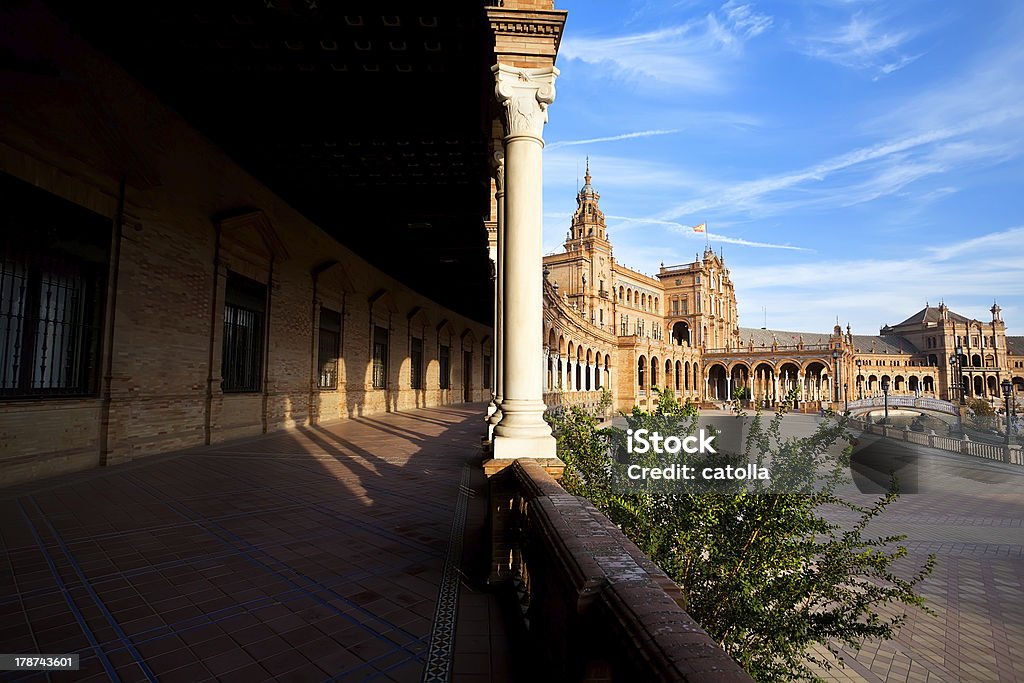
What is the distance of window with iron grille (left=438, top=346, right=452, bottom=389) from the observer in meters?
28.9

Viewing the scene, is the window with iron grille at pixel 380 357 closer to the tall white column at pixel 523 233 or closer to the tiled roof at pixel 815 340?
the tall white column at pixel 523 233

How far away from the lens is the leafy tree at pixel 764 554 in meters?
4.07

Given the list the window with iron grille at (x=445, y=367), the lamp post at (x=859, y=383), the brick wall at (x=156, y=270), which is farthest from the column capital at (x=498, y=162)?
the lamp post at (x=859, y=383)

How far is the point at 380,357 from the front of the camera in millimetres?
21125

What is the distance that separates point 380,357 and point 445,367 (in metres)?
8.56

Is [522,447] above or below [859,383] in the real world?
above

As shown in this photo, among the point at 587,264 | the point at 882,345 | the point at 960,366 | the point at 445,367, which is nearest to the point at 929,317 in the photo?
the point at 882,345

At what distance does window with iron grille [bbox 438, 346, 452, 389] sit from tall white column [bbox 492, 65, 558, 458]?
23848 millimetres

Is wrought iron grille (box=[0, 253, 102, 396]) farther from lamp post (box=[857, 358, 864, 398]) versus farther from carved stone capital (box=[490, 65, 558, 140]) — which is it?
lamp post (box=[857, 358, 864, 398])

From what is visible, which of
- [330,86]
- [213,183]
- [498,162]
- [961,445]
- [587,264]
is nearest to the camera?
[498,162]

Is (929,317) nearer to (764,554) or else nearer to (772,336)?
(772,336)

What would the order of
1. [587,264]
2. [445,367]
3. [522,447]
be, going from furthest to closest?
1. [587,264]
2. [445,367]
3. [522,447]

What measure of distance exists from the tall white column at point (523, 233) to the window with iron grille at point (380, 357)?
16.3 m

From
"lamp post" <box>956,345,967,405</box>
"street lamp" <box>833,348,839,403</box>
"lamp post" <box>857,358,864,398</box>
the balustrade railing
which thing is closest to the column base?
the balustrade railing
